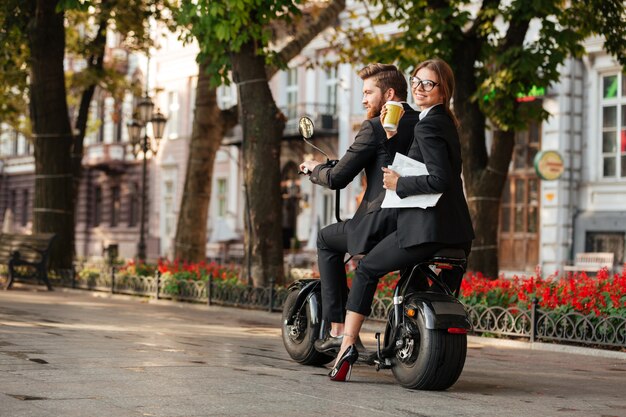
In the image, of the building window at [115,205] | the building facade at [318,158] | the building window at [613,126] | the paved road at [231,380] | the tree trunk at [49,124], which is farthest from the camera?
the building window at [115,205]

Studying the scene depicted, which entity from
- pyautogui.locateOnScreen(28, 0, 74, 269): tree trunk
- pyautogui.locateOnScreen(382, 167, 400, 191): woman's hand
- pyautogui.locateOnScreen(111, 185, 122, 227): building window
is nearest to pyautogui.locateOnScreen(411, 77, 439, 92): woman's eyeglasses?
pyautogui.locateOnScreen(382, 167, 400, 191): woman's hand

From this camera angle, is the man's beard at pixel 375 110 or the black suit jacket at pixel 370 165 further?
the man's beard at pixel 375 110

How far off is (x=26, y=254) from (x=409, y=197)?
1468 cm

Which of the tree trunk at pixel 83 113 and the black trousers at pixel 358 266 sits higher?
the tree trunk at pixel 83 113

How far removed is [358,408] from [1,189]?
2307 inches

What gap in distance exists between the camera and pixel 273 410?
20.0 ft

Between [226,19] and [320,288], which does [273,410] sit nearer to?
[320,288]

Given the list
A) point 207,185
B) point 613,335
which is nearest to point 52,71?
point 207,185

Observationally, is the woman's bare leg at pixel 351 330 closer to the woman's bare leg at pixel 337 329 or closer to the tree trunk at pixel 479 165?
the woman's bare leg at pixel 337 329

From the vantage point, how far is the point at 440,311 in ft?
23.0

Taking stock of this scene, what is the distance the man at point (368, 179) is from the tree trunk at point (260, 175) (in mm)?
8931

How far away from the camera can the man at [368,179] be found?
749cm

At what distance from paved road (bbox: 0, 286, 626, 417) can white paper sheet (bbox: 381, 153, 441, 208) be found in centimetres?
109

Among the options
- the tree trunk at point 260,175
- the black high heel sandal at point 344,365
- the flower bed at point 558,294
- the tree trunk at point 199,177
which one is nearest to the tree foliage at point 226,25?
the tree trunk at point 260,175
